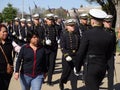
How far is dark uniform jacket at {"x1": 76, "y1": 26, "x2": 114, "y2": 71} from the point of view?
6902mm

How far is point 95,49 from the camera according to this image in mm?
6953

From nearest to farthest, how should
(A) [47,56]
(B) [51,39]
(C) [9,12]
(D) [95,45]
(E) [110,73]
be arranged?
(D) [95,45] → (A) [47,56] → (E) [110,73] → (B) [51,39] → (C) [9,12]

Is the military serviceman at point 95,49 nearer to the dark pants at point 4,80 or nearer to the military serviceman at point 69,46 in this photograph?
the dark pants at point 4,80

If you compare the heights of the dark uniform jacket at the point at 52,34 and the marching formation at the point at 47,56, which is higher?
the marching formation at the point at 47,56

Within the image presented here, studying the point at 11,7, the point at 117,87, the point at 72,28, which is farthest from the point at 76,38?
the point at 11,7

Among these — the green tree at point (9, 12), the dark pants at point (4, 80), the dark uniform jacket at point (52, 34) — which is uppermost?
the dark pants at point (4, 80)

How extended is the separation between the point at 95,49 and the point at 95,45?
0.24ft

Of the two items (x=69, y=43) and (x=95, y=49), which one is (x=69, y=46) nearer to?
(x=69, y=43)

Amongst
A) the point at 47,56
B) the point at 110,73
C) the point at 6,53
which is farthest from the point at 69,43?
the point at 6,53

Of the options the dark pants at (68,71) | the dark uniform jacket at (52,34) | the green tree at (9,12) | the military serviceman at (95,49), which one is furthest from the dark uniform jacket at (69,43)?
the green tree at (9,12)

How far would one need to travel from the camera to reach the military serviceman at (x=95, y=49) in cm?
690

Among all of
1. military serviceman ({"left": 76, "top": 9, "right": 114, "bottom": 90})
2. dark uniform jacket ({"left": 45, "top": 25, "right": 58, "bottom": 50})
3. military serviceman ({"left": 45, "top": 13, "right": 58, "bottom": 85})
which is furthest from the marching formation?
dark uniform jacket ({"left": 45, "top": 25, "right": 58, "bottom": 50})

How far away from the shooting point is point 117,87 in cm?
1130

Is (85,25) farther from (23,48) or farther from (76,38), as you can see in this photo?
(23,48)
